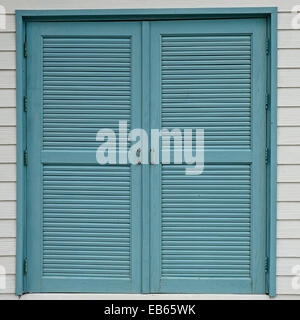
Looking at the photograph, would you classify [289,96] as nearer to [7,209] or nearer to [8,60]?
[8,60]

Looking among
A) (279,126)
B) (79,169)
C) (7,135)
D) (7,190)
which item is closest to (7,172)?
(7,190)

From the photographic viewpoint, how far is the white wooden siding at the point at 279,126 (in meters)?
3.62

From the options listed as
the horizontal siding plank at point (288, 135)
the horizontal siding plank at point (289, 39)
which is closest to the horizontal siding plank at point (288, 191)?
the horizontal siding plank at point (288, 135)

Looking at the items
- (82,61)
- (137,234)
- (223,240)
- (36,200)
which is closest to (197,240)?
(223,240)

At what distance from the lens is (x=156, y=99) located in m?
3.74

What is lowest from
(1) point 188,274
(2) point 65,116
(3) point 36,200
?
(1) point 188,274

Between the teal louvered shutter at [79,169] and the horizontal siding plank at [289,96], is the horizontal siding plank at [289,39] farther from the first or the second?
the teal louvered shutter at [79,169]

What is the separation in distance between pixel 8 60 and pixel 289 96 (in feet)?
6.92

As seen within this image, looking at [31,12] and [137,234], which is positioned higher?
[31,12]

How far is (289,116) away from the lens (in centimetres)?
363

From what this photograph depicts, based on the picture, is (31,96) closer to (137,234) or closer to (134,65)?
(134,65)

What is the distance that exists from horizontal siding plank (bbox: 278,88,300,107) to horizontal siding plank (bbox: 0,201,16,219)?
2136 mm

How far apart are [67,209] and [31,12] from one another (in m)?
1.51

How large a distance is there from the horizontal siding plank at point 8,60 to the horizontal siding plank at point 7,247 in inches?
51.1
